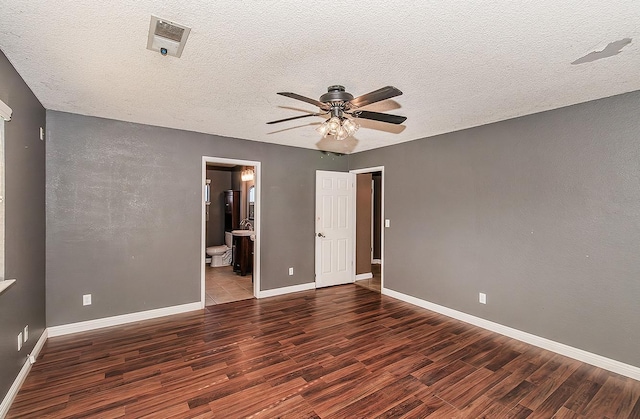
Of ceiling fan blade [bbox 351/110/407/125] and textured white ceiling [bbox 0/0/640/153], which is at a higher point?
textured white ceiling [bbox 0/0/640/153]

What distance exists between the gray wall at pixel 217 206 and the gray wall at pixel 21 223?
4.54 metres

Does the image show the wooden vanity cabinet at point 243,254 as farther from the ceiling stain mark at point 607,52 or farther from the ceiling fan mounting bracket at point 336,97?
the ceiling stain mark at point 607,52

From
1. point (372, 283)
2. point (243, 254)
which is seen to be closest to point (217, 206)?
point (243, 254)

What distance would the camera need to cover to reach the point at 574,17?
1.62 meters

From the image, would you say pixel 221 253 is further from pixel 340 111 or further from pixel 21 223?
pixel 340 111

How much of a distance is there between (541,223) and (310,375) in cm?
285

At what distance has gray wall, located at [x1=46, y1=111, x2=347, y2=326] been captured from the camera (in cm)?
333

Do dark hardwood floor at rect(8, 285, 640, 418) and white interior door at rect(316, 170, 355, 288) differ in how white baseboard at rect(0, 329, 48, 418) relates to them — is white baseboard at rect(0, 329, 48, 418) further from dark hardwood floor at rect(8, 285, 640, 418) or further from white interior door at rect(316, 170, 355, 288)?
white interior door at rect(316, 170, 355, 288)

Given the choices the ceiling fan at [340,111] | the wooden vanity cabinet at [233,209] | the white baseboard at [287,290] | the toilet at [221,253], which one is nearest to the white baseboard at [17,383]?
the white baseboard at [287,290]

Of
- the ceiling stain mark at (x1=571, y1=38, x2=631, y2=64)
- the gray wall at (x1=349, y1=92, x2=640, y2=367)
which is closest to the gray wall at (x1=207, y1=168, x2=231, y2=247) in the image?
the gray wall at (x1=349, y1=92, x2=640, y2=367)

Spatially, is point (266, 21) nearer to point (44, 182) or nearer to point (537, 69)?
point (537, 69)

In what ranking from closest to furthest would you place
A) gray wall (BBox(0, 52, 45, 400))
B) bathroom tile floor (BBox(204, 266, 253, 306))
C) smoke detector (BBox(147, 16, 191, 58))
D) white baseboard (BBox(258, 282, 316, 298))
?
smoke detector (BBox(147, 16, 191, 58)), gray wall (BBox(0, 52, 45, 400)), bathroom tile floor (BBox(204, 266, 253, 306)), white baseboard (BBox(258, 282, 316, 298))

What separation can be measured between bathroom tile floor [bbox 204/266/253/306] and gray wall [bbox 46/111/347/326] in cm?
57

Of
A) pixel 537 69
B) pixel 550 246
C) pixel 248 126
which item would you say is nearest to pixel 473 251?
pixel 550 246
